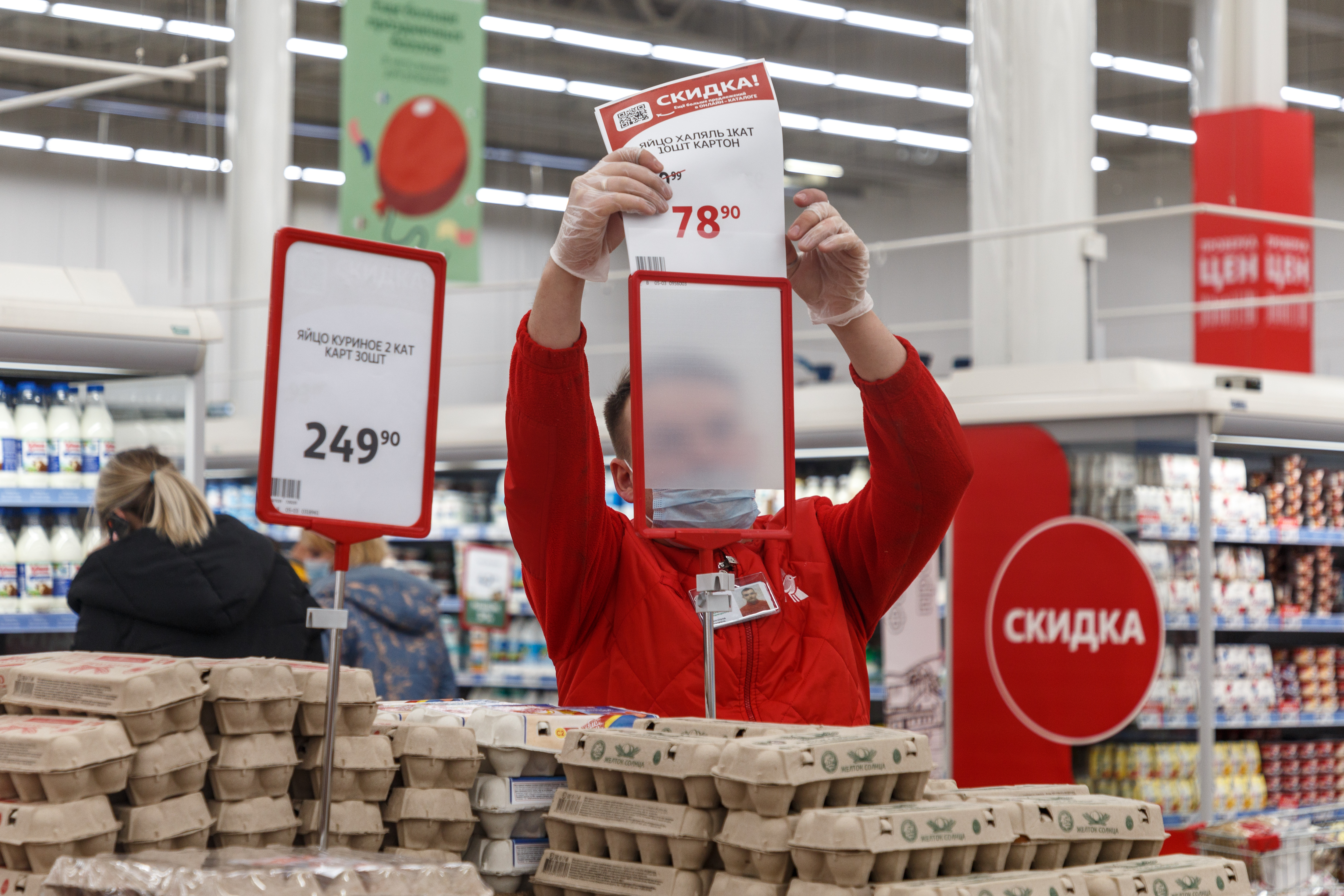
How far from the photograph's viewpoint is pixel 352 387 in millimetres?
2014

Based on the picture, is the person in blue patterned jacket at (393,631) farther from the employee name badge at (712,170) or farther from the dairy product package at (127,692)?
the employee name badge at (712,170)

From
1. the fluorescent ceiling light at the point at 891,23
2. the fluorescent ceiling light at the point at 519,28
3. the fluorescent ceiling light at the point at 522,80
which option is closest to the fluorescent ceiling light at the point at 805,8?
the fluorescent ceiling light at the point at 891,23

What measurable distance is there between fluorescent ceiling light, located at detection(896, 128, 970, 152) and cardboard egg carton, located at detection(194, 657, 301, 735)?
1663 cm

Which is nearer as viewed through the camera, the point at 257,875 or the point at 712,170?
the point at 257,875

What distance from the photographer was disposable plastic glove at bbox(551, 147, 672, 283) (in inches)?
82.4

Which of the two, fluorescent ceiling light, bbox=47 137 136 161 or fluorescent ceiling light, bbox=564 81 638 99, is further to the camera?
fluorescent ceiling light, bbox=47 137 136 161

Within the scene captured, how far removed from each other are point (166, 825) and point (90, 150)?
17475 millimetres

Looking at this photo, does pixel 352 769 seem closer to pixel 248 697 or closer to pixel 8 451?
pixel 248 697

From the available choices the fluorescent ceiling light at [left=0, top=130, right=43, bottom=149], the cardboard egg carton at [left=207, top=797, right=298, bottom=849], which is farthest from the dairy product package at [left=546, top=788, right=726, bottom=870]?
the fluorescent ceiling light at [left=0, top=130, right=43, bottom=149]

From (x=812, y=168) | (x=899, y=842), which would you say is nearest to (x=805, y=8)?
(x=812, y=168)

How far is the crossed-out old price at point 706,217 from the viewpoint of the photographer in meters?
2.13

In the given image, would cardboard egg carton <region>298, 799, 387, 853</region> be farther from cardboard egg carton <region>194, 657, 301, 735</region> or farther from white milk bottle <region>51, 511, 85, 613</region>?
white milk bottle <region>51, 511, 85, 613</region>

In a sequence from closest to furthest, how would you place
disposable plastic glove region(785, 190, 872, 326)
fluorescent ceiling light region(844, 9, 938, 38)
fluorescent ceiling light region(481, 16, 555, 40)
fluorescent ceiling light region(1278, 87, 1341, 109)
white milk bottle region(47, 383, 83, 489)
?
disposable plastic glove region(785, 190, 872, 326) < white milk bottle region(47, 383, 83, 489) < fluorescent ceiling light region(481, 16, 555, 40) < fluorescent ceiling light region(844, 9, 938, 38) < fluorescent ceiling light region(1278, 87, 1341, 109)

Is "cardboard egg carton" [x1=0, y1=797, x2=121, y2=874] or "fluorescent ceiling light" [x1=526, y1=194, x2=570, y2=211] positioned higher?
"fluorescent ceiling light" [x1=526, y1=194, x2=570, y2=211]
